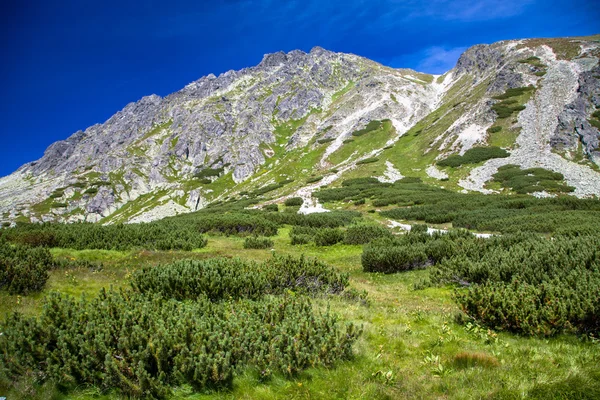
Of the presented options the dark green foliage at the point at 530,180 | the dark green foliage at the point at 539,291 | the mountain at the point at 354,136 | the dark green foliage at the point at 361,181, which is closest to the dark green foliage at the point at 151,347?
the dark green foliage at the point at 539,291

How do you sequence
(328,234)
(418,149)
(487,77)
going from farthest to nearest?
(487,77) → (418,149) → (328,234)

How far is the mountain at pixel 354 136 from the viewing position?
178 feet

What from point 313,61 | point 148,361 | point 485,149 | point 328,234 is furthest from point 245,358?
point 313,61

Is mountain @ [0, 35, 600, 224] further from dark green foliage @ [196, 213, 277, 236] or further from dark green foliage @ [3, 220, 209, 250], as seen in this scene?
dark green foliage @ [3, 220, 209, 250]

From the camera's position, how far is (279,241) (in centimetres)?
2542

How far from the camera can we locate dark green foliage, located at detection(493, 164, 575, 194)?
39.7m

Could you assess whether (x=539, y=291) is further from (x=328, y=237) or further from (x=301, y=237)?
(x=301, y=237)

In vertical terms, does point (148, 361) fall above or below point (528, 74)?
below

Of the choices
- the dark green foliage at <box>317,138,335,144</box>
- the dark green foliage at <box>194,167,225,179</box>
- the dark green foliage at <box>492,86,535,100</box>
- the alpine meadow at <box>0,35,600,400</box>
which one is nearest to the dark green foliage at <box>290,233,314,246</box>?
the alpine meadow at <box>0,35,600,400</box>

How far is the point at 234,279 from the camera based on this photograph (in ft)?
31.6

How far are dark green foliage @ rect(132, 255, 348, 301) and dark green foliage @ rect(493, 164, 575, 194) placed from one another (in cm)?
3979

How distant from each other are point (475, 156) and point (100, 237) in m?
57.4

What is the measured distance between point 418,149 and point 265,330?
73088 mm

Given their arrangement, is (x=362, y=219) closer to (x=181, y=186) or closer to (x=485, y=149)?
(x=485, y=149)
